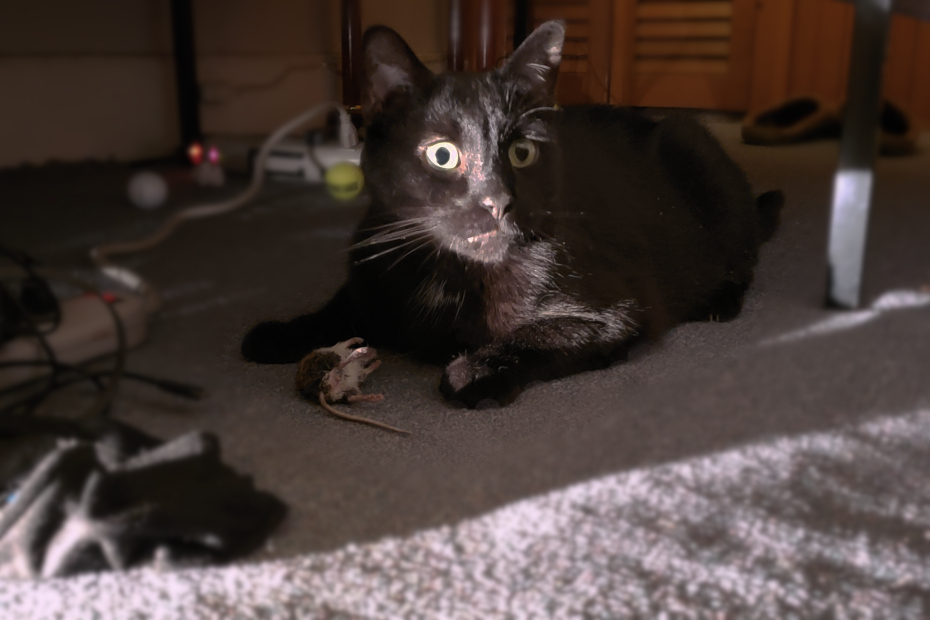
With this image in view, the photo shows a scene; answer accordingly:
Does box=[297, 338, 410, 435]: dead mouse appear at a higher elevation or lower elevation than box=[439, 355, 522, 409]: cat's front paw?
higher

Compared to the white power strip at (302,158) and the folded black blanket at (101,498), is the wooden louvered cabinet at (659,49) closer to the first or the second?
the white power strip at (302,158)

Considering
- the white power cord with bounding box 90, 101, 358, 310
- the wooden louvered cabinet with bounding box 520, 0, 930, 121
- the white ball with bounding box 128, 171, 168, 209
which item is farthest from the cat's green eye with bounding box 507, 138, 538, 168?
the white ball with bounding box 128, 171, 168, 209

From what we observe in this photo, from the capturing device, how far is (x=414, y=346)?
658 millimetres

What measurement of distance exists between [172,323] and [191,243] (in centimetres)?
5

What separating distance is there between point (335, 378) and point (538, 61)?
310 mm

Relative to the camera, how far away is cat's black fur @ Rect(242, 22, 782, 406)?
575 millimetres

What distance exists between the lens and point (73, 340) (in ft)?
1.42

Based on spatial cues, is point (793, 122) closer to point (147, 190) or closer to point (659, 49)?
point (659, 49)

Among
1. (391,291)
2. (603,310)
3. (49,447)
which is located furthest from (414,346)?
(49,447)

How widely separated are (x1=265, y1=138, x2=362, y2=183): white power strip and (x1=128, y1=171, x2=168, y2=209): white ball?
0.07 meters

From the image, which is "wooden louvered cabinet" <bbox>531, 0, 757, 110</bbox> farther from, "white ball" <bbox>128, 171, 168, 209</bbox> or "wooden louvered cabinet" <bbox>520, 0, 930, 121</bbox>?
"white ball" <bbox>128, 171, 168, 209</bbox>

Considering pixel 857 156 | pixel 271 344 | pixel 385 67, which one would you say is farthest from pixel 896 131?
pixel 271 344

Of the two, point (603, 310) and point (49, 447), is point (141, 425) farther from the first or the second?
point (603, 310)

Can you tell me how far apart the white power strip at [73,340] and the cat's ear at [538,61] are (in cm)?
36
